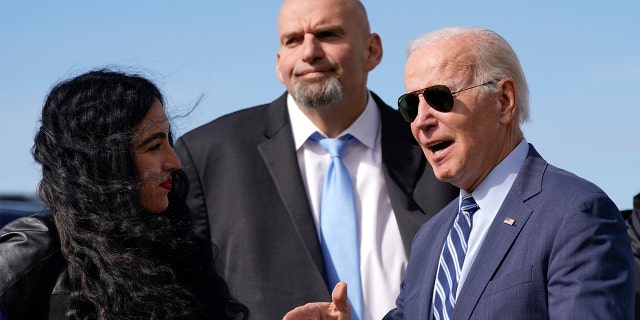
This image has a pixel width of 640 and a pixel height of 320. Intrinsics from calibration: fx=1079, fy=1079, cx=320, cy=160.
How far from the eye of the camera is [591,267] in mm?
3090

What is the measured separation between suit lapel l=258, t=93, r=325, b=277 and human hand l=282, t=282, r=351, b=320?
115cm

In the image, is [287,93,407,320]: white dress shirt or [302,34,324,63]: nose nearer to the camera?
[287,93,407,320]: white dress shirt

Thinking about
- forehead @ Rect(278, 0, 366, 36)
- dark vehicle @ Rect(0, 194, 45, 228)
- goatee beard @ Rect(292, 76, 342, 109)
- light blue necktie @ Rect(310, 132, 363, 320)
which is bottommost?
dark vehicle @ Rect(0, 194, 45, 228)

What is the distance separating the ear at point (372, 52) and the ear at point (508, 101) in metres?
1.90

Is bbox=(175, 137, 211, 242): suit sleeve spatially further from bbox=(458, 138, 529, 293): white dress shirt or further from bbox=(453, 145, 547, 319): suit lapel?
bbox=(453, 145, 547, 319): suit lapel

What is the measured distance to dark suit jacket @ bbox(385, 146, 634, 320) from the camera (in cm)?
309

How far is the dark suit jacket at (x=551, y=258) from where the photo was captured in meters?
3.09

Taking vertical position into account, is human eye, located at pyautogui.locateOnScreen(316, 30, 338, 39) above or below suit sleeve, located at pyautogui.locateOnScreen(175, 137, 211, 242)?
above

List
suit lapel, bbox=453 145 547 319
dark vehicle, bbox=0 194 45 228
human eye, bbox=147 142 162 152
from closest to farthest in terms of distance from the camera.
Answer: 1. suit lapel, bbox=453 145 547 319
2. human eye, bbox=147 142 162 152
3. dark vehicle, bbox=0 194 45 228

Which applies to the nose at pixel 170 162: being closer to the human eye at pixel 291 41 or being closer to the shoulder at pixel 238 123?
the shoulder at pixel 238 123

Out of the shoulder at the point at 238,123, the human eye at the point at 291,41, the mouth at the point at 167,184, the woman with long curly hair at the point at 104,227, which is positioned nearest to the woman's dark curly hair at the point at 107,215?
the woman with long curly hair at the point at 104,227

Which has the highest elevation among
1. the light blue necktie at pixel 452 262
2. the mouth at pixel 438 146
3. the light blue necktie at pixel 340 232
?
the mouth at pixel 438 146

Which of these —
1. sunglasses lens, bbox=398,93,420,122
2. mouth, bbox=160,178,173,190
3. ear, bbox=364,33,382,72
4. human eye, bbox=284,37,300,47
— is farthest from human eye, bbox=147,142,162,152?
ear, bbox=364,33,382,72

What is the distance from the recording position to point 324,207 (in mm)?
5031
